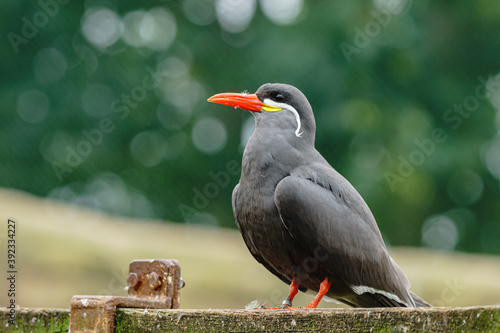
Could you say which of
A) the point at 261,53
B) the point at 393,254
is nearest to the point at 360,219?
the point at 393,254

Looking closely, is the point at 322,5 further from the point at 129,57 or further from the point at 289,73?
the point at 129,57

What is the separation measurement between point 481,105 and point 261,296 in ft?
19.5

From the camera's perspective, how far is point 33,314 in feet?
7.64

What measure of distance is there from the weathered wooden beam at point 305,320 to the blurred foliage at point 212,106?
25.7 feet

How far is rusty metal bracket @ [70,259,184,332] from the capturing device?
2.04 meters

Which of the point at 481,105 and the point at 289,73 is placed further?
the point at 481,105

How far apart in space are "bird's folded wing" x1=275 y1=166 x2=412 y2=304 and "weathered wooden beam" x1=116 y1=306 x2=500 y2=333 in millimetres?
854

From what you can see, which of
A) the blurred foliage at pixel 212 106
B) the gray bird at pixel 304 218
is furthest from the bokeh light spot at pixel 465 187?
the gray bird at pixel 304 218

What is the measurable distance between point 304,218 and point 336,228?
18 centimetres

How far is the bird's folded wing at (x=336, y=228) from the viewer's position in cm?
281

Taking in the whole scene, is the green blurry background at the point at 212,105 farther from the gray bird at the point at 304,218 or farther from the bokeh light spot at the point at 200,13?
the gray bird at the point at 304,218

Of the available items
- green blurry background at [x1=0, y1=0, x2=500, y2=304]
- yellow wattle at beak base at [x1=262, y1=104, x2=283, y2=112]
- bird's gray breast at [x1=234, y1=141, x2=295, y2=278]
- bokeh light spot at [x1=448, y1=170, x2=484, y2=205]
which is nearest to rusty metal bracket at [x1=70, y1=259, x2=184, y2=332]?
bird's gray breast at [x1=234, y1=141, x2=295, y2=278]

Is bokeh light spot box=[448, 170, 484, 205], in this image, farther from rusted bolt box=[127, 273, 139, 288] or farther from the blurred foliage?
rusted bolt box=[127, 273, 139, 288]

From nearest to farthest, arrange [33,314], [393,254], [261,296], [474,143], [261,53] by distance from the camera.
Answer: [33,314] < [261,296] < [393,254] < [261,53] < [474,143]
